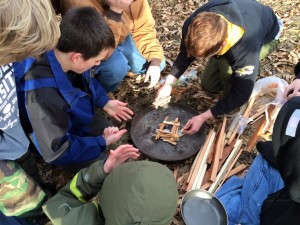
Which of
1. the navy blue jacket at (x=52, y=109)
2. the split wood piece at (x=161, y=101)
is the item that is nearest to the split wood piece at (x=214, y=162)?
the split wood piece at (x=161, y=101)

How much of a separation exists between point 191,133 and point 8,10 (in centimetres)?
251

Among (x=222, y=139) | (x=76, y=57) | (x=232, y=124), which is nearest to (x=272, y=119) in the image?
(x=232, y=124)

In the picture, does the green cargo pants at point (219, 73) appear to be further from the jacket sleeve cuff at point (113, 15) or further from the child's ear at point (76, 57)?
the child's ear at point (76, 57)

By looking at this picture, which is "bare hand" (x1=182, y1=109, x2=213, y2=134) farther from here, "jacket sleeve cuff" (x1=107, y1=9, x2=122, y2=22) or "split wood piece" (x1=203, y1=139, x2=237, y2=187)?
"jacket sleeve cuff" (x1=107, y1=9, x2=122, y2=22)

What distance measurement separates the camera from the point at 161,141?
3717 mm

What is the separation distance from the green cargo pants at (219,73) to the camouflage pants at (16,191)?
2.59m

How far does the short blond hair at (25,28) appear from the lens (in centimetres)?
168

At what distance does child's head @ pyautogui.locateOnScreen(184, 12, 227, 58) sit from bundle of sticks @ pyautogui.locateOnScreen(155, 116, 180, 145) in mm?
1130

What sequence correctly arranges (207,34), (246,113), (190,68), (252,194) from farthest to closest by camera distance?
1. (190,68)
2. (246,113)
3. (252,194)
4. (207,34)

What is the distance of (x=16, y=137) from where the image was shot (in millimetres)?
2328

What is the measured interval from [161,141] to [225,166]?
810mm

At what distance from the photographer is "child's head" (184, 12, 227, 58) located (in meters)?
2.82

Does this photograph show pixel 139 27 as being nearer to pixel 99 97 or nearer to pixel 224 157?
pixel 99 97

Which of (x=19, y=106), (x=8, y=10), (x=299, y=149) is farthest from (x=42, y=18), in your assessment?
(x=299, y=149)
